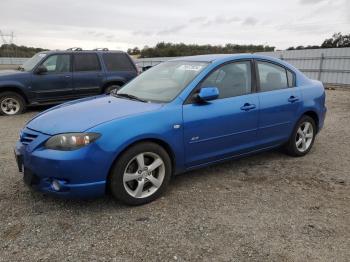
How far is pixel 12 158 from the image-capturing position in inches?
231

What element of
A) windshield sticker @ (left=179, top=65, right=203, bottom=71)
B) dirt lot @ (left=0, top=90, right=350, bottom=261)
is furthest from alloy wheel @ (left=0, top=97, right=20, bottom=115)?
windshield sticker @ (left=179, top=65, right=203, bottom=71)

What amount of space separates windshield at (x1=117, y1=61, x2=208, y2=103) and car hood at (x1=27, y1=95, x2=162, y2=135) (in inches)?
10.0

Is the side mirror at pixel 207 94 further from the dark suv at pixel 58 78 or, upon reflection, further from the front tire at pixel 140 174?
the dark suv at pixel 58 78

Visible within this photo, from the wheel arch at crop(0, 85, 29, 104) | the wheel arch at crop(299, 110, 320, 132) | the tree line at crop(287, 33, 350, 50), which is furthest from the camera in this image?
the tree line at crop(287, 33, 350, 50)

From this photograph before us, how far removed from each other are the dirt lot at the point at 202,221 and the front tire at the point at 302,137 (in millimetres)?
578

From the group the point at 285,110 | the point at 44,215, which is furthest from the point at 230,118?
the point at 44,215

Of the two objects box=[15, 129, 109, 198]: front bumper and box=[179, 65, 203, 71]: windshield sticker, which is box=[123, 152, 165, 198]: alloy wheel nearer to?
box=[15, 129, 109, 198]: front bumper

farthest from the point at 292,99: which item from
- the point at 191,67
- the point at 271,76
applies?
the point at 191,67

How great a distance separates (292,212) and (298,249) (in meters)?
0.73

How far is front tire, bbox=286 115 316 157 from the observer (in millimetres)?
5801

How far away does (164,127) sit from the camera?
4.16 m

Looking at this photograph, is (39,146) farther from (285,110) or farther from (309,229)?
(285,110)

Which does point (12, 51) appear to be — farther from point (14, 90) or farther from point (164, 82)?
point (164, 82)

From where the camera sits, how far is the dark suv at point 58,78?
10266 millimetres
